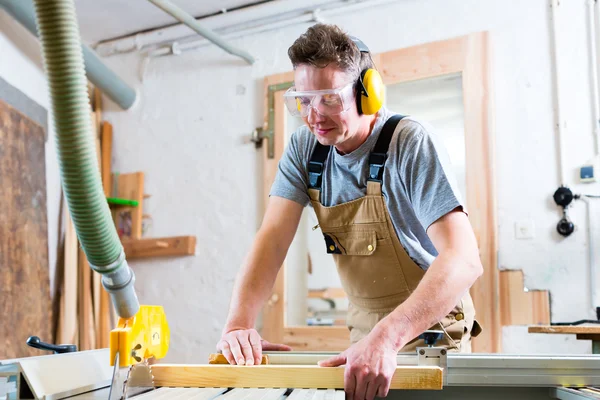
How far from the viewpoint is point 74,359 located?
1308 millimetres

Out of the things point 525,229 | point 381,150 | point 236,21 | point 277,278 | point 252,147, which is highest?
point 236,21

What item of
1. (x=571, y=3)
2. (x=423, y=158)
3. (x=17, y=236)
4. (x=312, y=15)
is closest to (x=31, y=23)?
(x=17, y=236)

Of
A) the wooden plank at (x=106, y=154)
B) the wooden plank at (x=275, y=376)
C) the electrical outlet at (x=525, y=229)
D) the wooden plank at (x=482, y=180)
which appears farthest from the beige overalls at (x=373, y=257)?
the wooden plank at (x=106, y=154)

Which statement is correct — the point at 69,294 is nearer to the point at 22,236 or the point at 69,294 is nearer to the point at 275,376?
the point at 22,236

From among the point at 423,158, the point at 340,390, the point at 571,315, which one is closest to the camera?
the point at 340,390

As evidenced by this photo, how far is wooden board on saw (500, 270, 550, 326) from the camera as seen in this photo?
3262 mm

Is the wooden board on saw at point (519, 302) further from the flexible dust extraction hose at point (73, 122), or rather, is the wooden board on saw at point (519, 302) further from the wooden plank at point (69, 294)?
the flexible dust extraction hose at point (73, 122)

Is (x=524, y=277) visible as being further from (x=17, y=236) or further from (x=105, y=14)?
(x=105, y=14)

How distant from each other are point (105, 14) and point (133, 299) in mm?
3678

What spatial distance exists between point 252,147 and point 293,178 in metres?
2.20

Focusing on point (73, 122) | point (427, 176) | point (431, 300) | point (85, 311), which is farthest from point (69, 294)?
point (73, 122)

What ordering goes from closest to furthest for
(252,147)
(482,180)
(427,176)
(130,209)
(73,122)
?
(73,122)
(427,176)
(482,180)
(252,147)
(130,209)

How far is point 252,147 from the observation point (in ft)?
13.8

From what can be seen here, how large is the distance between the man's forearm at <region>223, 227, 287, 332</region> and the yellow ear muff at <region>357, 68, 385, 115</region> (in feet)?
1.68
